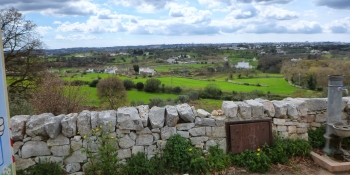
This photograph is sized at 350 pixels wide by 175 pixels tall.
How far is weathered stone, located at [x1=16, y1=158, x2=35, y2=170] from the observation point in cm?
459

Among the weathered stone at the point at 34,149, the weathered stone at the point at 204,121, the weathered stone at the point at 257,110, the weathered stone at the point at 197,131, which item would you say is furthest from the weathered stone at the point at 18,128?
the weathered stone at the point at 257,110

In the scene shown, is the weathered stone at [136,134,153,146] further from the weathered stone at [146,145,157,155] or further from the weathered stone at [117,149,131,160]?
the weathered stone at [117,149,131,160]

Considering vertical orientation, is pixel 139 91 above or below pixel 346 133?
below

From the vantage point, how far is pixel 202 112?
545 centimetres

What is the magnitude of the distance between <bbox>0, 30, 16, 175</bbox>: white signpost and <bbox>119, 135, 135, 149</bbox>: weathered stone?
7.64 ft

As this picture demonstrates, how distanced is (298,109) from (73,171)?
4.72 m

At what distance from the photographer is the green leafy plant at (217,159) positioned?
16.6 ft

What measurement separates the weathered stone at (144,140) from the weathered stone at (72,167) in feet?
3.67

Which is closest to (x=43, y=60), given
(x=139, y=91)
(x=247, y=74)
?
(x=139, y=91)

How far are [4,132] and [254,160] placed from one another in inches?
167

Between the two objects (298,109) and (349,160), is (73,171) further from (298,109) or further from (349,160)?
(349,160)

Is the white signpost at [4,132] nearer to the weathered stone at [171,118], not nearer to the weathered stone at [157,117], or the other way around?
the weathered stone at [157,117]

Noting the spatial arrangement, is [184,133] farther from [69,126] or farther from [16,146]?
[16,146]

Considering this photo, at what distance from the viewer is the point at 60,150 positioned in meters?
4.73
